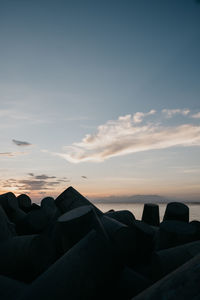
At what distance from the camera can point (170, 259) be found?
3480 millimetres

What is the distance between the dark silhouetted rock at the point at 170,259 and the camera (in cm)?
325

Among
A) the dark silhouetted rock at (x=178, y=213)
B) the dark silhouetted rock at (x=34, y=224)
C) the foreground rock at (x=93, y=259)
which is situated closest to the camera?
the foreground rock at (x=93, y=259)

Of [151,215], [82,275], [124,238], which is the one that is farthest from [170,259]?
[151,215]

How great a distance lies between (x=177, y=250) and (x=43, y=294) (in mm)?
2246

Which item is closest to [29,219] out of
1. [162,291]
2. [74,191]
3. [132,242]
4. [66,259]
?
[74,191]

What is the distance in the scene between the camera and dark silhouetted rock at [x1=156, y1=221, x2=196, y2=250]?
15.9 feet

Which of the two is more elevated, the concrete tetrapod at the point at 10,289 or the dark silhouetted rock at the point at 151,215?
the dark silhouetted rock at the point at 151,215

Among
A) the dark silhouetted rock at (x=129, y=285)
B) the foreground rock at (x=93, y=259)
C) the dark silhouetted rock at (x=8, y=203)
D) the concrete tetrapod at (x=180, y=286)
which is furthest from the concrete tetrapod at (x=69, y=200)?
the concrete tetrapod at (x=180, y=286)

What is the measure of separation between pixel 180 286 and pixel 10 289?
1.97 m

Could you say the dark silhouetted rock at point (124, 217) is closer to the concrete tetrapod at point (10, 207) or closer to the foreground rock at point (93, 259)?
the foreground rock at point (93, 259)

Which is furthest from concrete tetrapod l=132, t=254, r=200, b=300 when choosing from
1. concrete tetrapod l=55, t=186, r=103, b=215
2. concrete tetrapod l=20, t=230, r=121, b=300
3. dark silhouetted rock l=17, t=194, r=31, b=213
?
dark silhouetted rock l=17, t=194, r=31, b=213

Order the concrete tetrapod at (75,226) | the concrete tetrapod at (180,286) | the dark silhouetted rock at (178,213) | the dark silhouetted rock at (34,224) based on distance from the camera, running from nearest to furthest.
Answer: the concrete tetrapod at (180,286) < the concrete tetrapod at (75,226) < the dark silhouetted rock at (34,224) < the dark silhouetted rock at (178,213)

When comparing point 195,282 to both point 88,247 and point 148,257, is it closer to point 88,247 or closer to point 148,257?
point 88,247

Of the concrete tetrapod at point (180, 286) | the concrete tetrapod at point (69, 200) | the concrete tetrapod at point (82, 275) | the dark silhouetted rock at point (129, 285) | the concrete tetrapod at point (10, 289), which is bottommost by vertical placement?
the concrete tetrapod at point (10, 289)
